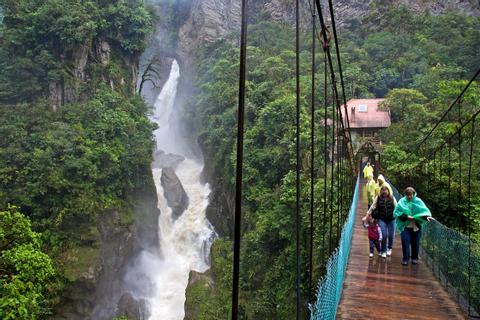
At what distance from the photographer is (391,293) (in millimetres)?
3770

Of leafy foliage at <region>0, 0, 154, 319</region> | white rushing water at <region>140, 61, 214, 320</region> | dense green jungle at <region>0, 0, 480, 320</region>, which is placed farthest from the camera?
white rushing water at <region>140, 61, 214, 320</region>

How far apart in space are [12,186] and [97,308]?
13.9ft

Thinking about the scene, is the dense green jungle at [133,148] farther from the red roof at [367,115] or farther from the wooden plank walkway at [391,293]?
the wooden plank walkway at [391,293]

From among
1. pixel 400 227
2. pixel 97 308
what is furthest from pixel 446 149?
pixel 97 308

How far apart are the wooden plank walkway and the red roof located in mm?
14747

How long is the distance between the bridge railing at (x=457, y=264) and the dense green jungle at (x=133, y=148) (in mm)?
1822

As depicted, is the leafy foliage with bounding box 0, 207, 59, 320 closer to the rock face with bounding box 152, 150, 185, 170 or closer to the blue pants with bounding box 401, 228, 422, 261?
the blue pants with bounding box 401, 228, 422, 261

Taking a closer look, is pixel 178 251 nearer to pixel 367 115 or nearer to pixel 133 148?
pixel 133 148

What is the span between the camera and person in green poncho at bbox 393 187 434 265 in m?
4.38

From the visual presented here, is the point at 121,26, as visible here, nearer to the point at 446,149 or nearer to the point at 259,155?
the point at 259,155

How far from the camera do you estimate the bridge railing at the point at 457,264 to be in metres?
3.61

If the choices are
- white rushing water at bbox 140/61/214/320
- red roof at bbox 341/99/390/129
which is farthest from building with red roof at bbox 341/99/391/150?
white rushing water at bbox 140/61/214/320

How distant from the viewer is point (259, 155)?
1367 cm

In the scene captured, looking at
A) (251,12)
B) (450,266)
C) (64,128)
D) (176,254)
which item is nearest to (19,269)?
(450,266)
